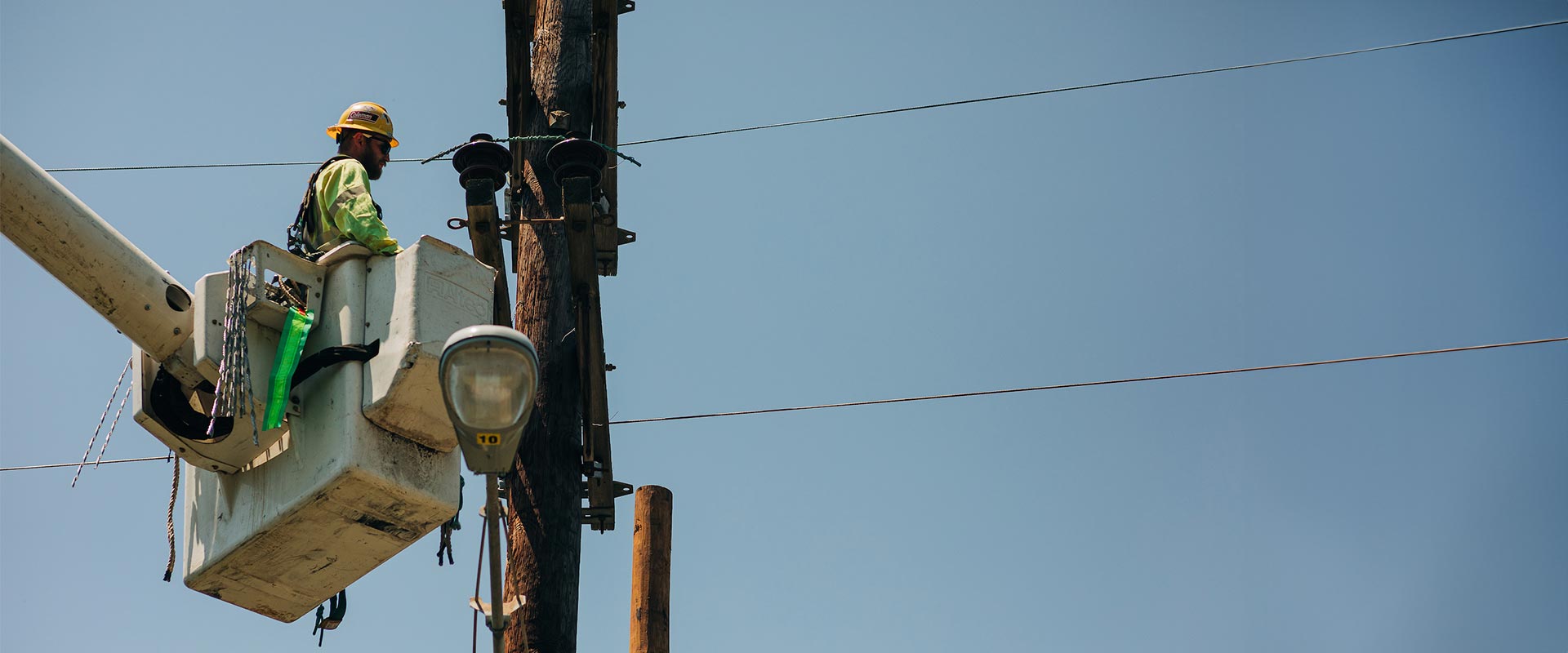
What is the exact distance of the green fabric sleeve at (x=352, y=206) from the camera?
5590 mm

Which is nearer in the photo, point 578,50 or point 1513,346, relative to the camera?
point 578,50

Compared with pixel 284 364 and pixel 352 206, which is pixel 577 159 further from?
pixel 284 364

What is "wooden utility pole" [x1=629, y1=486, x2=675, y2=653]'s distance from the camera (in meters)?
6.31

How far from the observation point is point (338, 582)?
5.71 meters

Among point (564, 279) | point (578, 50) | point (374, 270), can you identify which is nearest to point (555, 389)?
point (564, 279)

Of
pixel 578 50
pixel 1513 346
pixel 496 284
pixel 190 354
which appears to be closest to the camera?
pixel 190 354

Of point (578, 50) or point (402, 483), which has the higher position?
point (578, 50)

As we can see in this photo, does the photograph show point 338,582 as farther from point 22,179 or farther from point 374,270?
point 22,179

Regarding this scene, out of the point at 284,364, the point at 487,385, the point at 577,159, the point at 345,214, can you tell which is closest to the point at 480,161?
the point at 577,159

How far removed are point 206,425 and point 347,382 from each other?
650 mm

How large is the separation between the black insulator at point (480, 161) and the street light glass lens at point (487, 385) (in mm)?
2520

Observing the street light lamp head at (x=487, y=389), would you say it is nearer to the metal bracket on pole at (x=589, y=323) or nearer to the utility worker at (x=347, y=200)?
the utility worker at (x=347, y=200)

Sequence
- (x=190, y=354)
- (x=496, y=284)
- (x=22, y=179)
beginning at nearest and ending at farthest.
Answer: (x=22, y=179)
(x=190, y=354)
(x=496, y=284)

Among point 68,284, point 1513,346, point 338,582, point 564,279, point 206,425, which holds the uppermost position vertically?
point 1513,346
